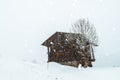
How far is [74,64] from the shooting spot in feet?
105

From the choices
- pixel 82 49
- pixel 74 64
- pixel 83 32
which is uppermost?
pixel 83 32

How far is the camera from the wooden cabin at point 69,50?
2991cm

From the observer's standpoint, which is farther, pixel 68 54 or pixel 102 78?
pixel 68 54

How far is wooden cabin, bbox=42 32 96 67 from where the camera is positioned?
29.9m

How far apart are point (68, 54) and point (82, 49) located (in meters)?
2.78

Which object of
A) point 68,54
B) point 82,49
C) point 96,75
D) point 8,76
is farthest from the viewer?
point 68,54

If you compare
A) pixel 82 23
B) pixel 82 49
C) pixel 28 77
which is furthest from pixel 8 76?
pixel 82 23

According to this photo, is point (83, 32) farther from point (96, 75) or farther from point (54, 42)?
point (96, 75)

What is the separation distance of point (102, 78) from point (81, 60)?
55.2 feet

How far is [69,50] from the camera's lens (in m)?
31.7

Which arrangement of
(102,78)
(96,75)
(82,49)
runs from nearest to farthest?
(102,78) < (96,75) < (82,49)

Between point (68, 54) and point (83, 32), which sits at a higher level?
point (83, 32)

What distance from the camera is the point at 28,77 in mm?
11836

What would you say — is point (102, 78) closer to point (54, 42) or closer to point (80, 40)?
point (80, 40)
